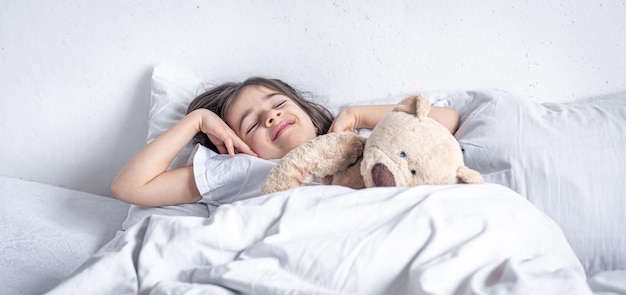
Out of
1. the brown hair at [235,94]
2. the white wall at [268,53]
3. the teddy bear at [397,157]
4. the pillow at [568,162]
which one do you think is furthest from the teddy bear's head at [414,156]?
the white wall at [268,53]

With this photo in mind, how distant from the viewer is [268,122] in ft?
4.22

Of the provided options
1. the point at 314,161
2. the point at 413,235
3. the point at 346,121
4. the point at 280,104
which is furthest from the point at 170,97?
the point at 413,235

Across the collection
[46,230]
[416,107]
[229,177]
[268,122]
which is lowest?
[46,230]

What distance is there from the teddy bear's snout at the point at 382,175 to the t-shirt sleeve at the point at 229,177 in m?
0.36

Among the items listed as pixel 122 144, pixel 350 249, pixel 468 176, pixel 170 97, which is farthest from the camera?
pixel 122 144

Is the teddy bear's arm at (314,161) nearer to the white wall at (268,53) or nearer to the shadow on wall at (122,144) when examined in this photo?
the white wall at (268,53)

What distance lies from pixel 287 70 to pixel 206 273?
837 millimetres

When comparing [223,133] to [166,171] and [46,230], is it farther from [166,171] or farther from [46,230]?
[46,230]

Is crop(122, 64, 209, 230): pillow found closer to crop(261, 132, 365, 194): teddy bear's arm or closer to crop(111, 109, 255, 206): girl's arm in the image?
crop(111, 109, 255, 206): girl's arm

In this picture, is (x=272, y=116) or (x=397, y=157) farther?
(x=272, y=116)

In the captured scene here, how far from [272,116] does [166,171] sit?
0.28 meters

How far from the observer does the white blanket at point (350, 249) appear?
81 cm

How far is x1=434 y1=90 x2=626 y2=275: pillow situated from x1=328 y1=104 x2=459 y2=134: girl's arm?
0.08m

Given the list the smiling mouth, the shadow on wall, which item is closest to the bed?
the smiling mouth
